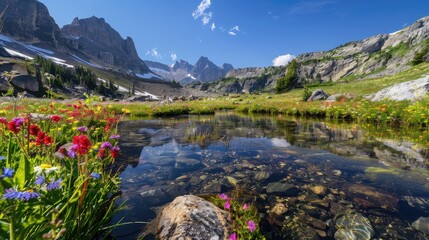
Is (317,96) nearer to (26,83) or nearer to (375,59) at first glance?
(26,83)

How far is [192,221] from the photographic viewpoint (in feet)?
9.64

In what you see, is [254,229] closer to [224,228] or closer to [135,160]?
[224,228]

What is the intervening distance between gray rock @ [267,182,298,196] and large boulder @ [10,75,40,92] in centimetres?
8974

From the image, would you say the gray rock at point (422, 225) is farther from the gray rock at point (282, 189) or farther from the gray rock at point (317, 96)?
the gray rock at point (317, 96)

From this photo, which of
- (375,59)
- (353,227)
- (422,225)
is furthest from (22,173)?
(375,59)

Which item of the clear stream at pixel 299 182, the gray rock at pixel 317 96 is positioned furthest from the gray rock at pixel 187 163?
the gray rock at pixel 317 96

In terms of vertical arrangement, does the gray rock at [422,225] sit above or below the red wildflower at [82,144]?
below

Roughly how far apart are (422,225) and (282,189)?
212cm

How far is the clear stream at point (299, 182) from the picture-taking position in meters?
3.38

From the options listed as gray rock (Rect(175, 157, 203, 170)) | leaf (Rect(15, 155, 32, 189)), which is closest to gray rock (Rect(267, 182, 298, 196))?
gray rock (Rect(175, 157, 203, 170))

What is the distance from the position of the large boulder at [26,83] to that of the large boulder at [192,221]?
89531mm

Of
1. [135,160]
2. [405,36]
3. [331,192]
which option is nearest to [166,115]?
[135,160]

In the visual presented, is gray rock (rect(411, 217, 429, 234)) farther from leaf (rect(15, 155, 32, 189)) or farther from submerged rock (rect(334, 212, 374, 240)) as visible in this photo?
leaf (rect(15, 155, 32, 189))

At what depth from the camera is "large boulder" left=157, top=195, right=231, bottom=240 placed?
2816 mm
